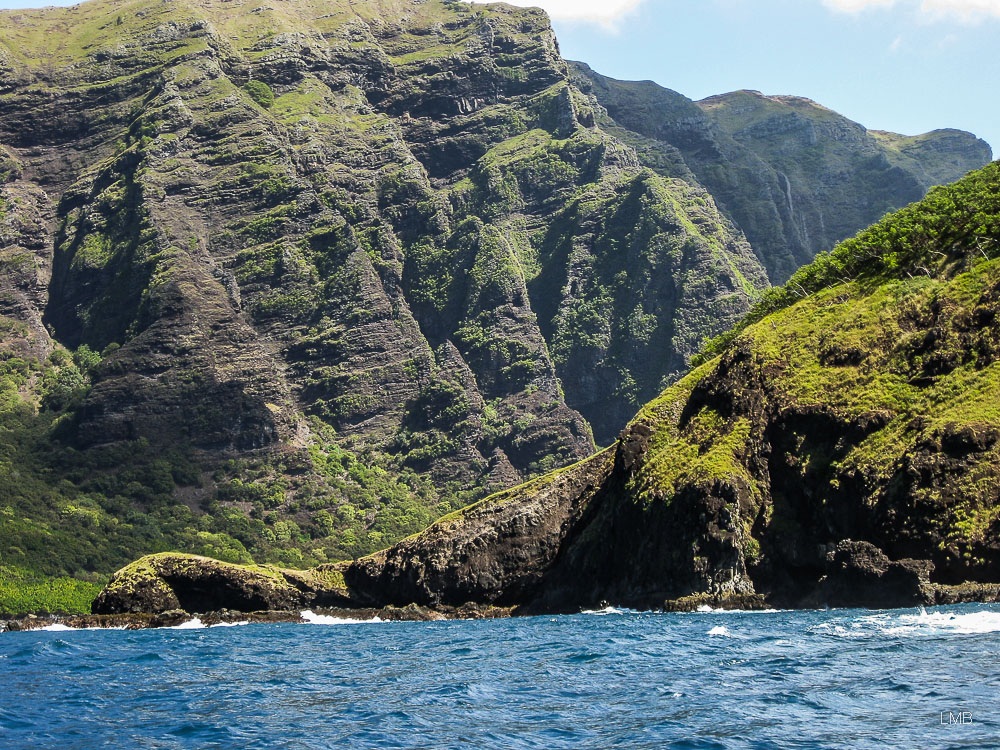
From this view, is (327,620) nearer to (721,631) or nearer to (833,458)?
(833,458)

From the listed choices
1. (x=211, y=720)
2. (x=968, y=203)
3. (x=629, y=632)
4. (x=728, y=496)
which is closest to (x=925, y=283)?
(x=968, y=203)

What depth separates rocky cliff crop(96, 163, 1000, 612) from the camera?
7075 centimetres

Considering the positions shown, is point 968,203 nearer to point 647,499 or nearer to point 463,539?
point 647,499

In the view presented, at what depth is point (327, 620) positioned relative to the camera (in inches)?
4163

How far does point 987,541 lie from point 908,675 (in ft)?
111

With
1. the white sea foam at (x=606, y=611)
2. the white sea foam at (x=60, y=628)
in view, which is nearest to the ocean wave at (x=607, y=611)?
the white sea foam at (x=606, y=611)

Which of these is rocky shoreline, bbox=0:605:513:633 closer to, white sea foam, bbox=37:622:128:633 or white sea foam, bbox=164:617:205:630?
white sea foam, bbox=164:617:205:630

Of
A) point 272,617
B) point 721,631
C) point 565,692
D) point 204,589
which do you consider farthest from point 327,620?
point 565,692

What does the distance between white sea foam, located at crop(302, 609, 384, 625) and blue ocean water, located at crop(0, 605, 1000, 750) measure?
40612mm

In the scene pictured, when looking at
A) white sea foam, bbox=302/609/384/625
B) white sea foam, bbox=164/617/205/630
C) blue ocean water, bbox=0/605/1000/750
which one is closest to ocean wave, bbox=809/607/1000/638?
blue ocean water, bbox=0/605/1000/750

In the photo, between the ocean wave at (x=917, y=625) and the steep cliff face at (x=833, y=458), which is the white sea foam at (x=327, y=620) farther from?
the ocean wave at (x=917, y=625)

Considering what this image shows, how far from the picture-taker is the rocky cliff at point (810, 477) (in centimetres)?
7075

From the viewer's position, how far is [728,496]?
82875 millimetres

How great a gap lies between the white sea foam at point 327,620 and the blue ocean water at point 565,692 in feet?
133
